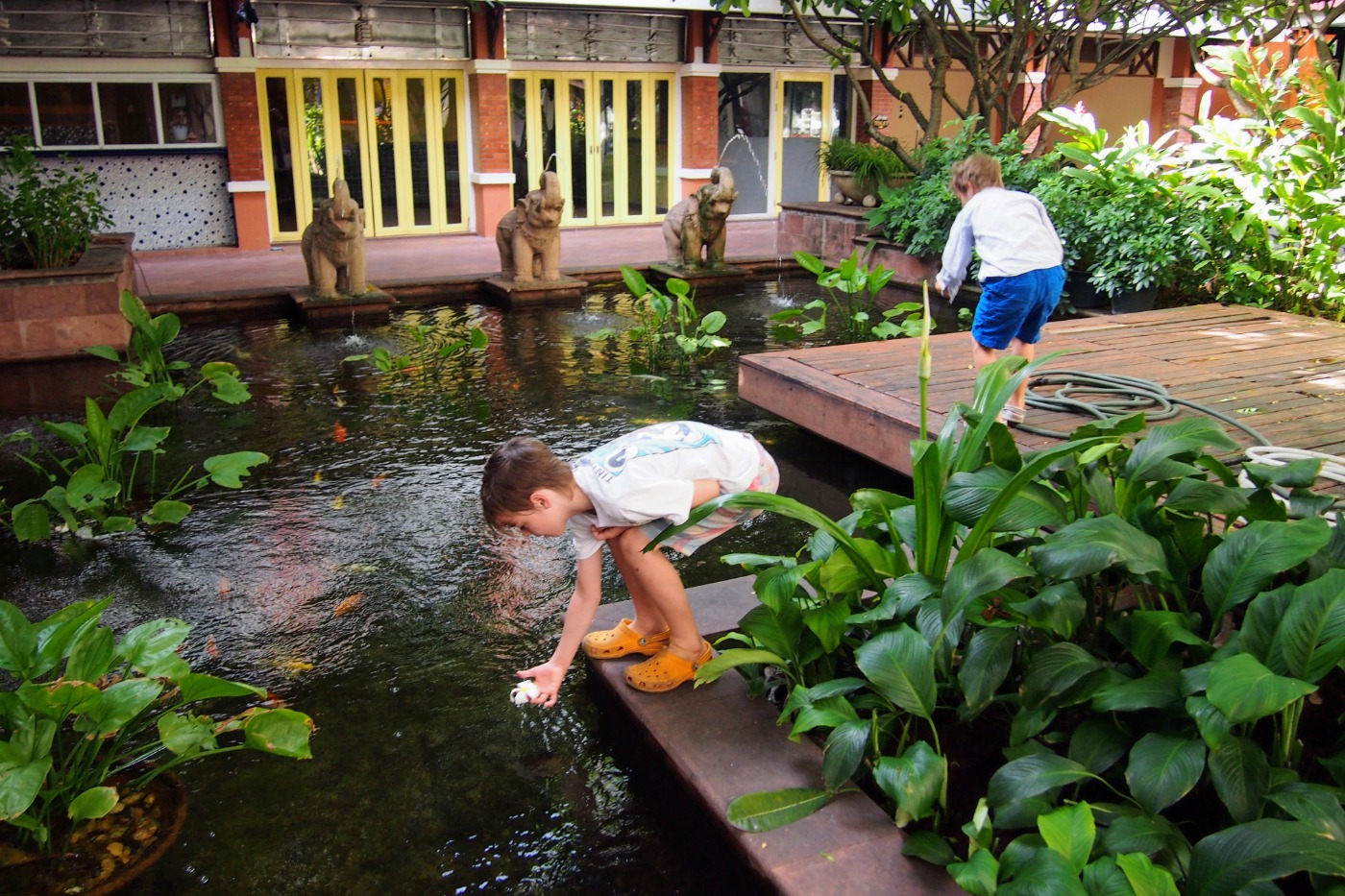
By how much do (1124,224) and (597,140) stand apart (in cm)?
1006

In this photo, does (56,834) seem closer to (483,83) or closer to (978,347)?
(978,347)

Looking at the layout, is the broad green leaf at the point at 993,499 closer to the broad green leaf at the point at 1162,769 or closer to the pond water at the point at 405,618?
the broad green leaf at the point at 1162,769

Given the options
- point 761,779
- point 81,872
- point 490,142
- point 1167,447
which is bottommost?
point 81,872

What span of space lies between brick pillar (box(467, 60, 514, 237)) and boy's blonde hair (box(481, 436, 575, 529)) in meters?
13.4

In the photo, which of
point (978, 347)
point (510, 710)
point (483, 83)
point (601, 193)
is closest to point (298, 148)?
point (483, 83)

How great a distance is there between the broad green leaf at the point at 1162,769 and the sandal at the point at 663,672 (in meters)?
1.24

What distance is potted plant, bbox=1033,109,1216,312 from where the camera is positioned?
28.1ft

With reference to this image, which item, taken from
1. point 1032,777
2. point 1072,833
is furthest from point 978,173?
point 1072,833

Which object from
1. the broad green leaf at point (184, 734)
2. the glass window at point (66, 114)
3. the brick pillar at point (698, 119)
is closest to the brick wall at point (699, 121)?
the brick pillar at point (698, 119)

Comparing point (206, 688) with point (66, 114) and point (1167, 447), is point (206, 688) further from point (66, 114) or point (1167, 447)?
point (66, 114)

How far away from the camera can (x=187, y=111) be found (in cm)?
1436

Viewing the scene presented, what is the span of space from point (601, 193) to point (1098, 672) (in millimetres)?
15820

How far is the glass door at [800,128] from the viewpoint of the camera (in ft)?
60.6

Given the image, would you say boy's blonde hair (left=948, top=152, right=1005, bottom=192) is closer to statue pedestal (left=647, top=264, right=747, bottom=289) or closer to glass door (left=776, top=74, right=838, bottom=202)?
statue pedestal (left=647, top=264, right=747, bottom=289)
